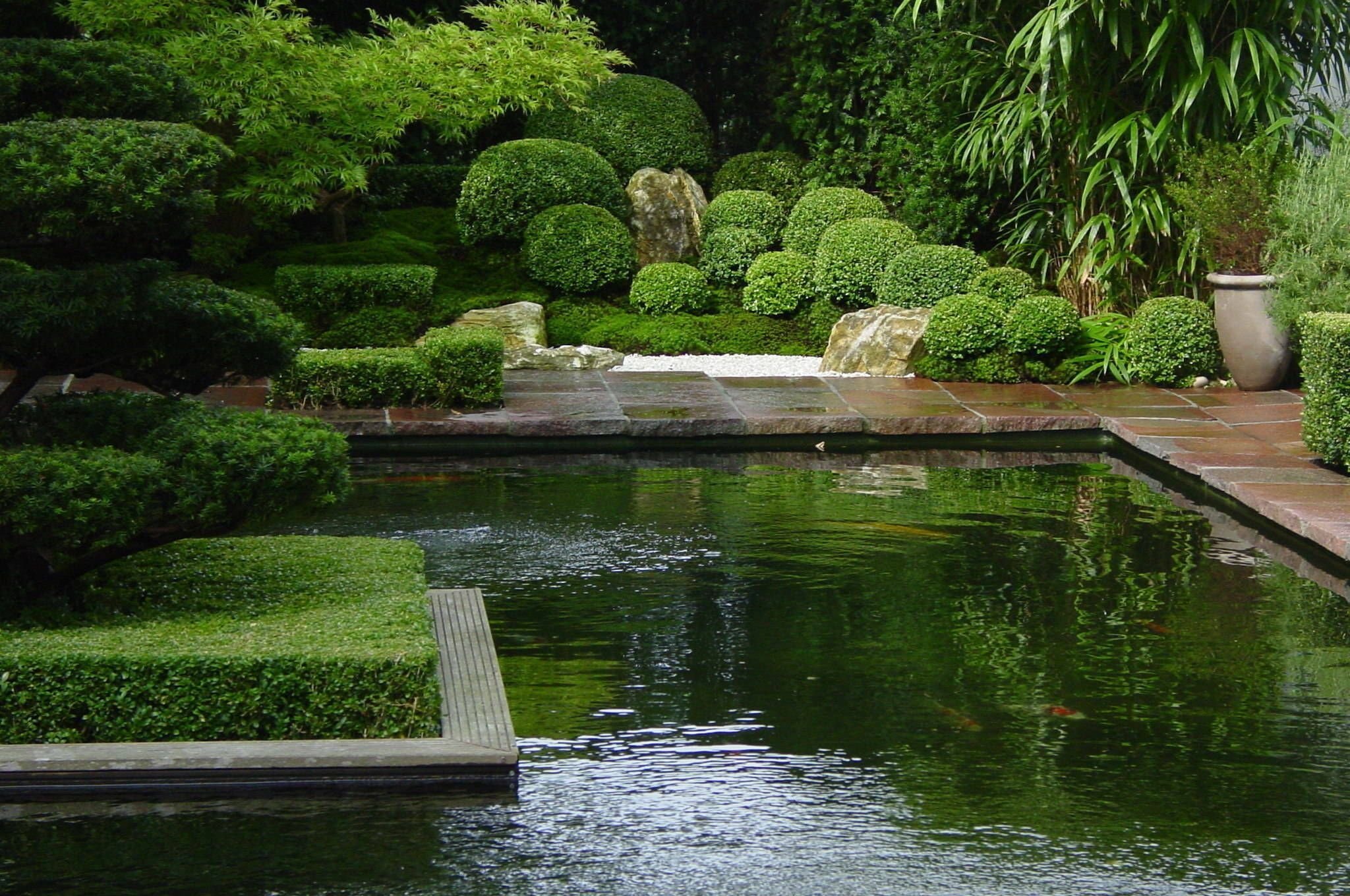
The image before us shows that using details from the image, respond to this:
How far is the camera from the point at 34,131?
13.8ft

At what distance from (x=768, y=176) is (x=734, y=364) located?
8.41 feet

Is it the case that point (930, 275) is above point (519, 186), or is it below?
below

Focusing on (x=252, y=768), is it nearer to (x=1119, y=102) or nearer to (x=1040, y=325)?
(x=1040, y=325)

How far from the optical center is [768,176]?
42.8 feet

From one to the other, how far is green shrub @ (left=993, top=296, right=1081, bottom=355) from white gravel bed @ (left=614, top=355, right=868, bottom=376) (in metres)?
1.02

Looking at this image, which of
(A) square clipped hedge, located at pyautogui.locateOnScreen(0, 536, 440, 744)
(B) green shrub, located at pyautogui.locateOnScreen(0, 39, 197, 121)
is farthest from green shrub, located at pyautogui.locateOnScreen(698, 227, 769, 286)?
(A) square clipped hedge, located at pyautogui.locateOnScreen(0, 536, 440, 744)

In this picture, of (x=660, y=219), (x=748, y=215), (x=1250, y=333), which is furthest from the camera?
(x=660, y=219)

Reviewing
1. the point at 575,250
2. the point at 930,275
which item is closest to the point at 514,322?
the point at 575,250

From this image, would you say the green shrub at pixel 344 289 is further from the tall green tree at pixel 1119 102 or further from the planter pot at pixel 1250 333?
the planter pot at pixel 1250 333

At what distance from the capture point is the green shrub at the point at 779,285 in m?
11.7

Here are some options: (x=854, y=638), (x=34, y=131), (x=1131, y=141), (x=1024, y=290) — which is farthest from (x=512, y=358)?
(x=34, y=131)

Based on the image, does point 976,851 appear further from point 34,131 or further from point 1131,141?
point 1131,141

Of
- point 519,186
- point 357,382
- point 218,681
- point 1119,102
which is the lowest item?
point 218,681

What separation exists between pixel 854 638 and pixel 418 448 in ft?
13.1
